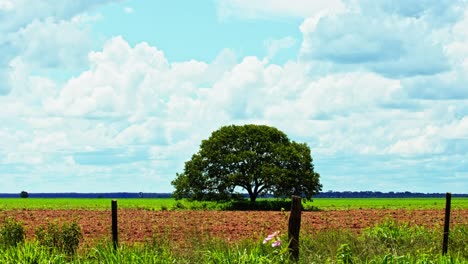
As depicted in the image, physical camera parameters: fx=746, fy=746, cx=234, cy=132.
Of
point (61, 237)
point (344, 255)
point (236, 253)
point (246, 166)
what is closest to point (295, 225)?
point (344, 255)

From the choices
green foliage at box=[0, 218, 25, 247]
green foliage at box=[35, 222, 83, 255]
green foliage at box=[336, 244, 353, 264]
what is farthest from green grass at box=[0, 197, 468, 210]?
green foliage at box=[336, 244, 353, 264]

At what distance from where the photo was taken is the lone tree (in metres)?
59.7

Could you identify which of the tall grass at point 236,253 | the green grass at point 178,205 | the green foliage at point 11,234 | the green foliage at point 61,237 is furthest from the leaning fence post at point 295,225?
the green grass at point 178,205

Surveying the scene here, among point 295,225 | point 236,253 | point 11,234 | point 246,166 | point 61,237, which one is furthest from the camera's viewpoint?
point 246,166

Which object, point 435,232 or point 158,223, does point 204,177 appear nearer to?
point 158,223

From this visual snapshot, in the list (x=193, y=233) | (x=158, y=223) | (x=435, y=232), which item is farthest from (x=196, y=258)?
(x=158, y=223)

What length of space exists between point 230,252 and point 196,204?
47056mm

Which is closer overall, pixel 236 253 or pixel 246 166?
pixel 236 253

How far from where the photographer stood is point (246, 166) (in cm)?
5997

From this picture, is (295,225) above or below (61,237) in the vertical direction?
above

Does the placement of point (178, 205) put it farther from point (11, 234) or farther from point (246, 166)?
point (11, 234)

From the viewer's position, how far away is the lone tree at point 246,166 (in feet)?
196

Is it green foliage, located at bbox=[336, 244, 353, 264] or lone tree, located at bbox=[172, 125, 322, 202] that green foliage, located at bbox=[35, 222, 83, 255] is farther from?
lone tree, located at bbox=[172, 125, 322, 202]

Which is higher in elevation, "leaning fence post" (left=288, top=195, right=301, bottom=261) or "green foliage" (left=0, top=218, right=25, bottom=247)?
"leaning fence post" (left=288, top=195, right=301, bottom=261)
